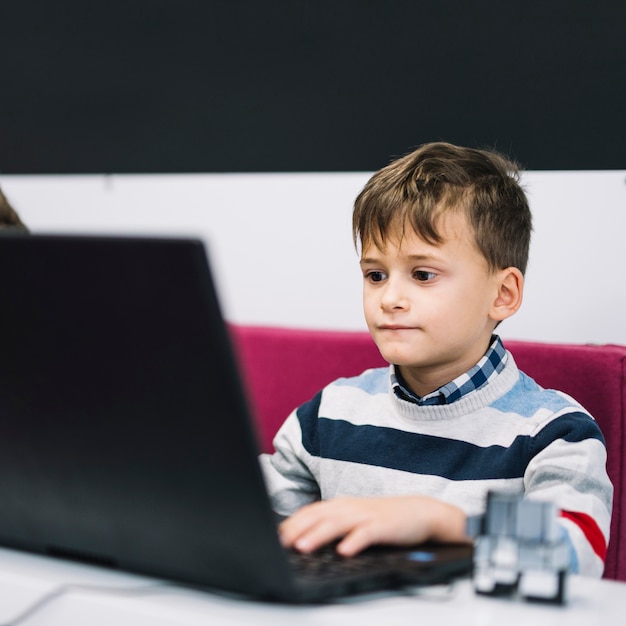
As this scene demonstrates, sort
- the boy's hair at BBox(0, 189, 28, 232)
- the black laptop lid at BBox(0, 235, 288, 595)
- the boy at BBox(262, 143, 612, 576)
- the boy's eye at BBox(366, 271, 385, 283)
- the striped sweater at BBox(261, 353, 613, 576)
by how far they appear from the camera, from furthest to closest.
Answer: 1. the boy's hair at BBox(0, 189, 28, 232)
2. the boy's eye at BBox(366, 271, 385, 283)
3. the boy at BBox(262, 143, 612, 576)
4. the striped sweater at BBox(261, 353, 613, 576)
5. the black laptop lid at BBox(0, 235, 288, 595)

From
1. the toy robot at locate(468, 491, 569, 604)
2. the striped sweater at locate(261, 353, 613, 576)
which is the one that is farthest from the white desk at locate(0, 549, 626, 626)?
the striped sweater at locate(261, 353, 613, 576)

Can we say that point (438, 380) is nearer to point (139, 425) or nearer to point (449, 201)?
point (449, 201)

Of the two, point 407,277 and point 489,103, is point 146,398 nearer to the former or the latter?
point 407,277

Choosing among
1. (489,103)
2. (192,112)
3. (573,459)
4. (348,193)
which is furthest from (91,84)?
(573,459)

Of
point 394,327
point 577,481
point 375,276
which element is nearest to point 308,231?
point 375,276

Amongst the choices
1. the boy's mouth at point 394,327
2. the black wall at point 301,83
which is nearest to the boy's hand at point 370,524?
the boy's mouth at point 394,327

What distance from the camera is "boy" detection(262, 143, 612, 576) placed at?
1.41m

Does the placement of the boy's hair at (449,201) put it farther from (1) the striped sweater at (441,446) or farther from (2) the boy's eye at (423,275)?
(1) the striped sweater at (441,446)

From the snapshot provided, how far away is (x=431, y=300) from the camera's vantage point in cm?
146

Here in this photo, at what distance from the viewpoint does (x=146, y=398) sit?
2.34 ft

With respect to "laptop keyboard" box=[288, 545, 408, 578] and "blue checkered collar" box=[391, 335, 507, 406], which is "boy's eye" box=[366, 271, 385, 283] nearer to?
"blue checkered collar" box=[391, 335, 507, 406]

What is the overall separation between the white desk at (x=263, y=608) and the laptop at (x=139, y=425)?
0.6 inches

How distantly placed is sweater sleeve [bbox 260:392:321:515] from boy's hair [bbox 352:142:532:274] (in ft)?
1.08

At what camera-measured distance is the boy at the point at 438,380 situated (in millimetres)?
1407
